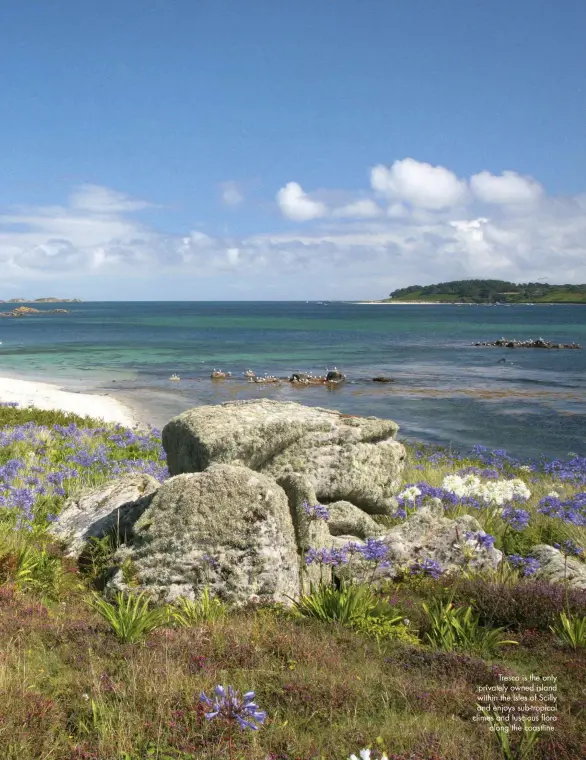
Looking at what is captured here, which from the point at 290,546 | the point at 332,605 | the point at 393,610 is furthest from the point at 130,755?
the point at 290,546

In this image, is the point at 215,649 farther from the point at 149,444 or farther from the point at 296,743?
the point at 149,444

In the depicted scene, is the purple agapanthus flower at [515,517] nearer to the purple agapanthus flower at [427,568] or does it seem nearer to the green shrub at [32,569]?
the purple agapanthus flower at [427,568]

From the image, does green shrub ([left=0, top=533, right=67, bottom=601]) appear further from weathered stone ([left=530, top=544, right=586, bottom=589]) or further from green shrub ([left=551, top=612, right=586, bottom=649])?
weathered stone ([left=530, top=544, right=586, bottom=589])

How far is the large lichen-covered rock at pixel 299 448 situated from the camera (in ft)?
32.4

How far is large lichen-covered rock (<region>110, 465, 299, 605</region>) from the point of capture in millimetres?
7074

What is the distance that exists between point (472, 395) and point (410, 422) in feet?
35.4

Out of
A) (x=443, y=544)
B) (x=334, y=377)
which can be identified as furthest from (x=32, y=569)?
(x=334, y=377)

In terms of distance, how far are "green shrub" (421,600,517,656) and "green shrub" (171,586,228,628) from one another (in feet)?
7.19

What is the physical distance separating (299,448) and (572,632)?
18.1ft

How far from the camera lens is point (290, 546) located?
24.6 ft

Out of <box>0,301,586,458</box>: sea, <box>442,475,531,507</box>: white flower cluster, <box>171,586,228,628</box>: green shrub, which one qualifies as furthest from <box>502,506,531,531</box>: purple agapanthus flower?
<box>0,301,586,458</box>: sea

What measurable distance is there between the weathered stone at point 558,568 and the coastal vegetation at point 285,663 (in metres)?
0.13

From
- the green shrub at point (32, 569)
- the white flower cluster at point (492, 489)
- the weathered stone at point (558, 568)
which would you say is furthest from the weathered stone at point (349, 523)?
the green shrub at point (32, 569)

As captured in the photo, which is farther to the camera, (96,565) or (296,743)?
(96,565)
